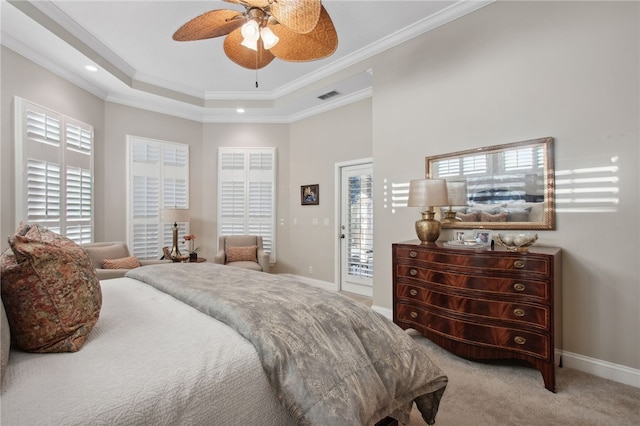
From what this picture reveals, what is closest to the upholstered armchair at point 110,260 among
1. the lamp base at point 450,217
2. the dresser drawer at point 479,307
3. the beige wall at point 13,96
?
the beige wall at point 13,96

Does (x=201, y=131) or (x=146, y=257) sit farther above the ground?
(x=201, y=131)

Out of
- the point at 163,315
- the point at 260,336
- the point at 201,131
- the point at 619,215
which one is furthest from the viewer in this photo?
the point at 201,131

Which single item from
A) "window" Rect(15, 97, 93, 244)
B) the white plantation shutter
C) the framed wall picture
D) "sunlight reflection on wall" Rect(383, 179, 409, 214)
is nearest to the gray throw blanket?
"sunlight reflection on wall" Rect(383, 179, 409, 214)

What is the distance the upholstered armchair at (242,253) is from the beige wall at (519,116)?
153 cm

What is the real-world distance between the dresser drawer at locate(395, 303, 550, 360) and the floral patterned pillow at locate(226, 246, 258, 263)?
8.99 ft

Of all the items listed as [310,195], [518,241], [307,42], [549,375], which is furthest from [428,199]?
[310,195]

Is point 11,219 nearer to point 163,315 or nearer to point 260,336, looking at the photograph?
point 163,315

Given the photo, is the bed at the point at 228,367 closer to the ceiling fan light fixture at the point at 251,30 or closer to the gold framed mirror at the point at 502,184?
the ceiling fan light fixture at the point at 251,30

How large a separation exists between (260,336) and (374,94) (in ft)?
10.8

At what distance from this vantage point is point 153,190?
502 cm

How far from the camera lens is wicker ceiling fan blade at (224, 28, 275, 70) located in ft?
7.91

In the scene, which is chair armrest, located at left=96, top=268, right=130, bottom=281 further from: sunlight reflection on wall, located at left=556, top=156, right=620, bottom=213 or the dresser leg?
sunlight reflection on wall, located at left=556, top=156, right=620, bottom=213

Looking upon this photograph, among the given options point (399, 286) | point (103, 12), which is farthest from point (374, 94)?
point (103, 12)

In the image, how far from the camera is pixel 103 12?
121 inches
